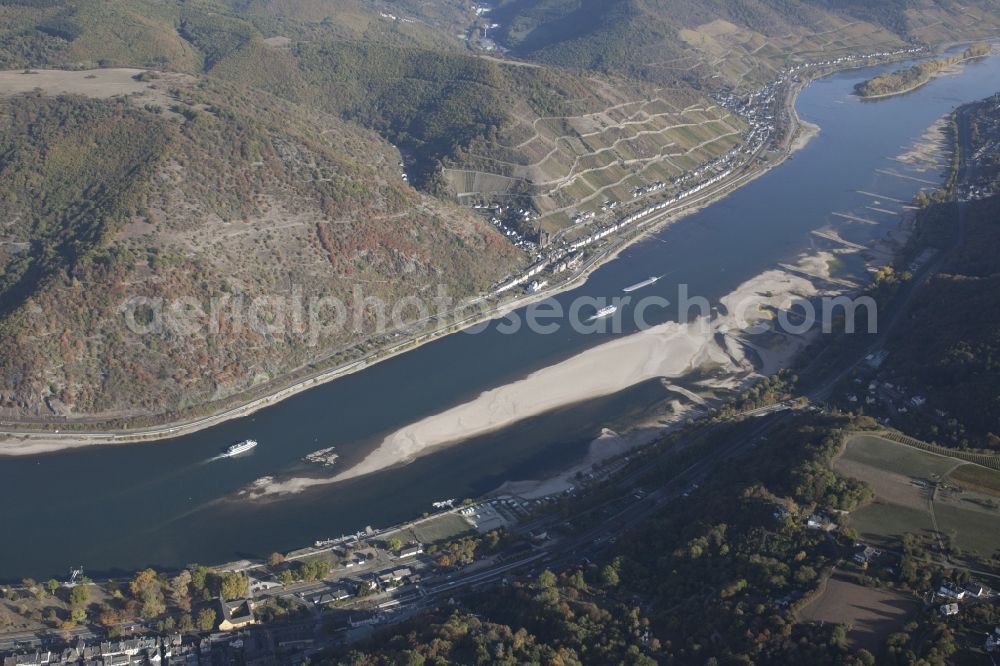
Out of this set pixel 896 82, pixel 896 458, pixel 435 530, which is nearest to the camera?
pixel 896 458

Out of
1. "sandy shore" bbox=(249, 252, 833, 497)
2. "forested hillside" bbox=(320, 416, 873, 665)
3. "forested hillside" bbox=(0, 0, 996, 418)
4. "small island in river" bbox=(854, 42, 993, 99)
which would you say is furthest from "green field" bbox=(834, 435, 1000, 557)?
"small island in river" bbox=(854, 42, 993, 99)

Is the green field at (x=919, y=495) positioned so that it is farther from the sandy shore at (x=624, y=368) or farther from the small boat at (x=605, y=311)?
A: the small boat at (x=605, y=311)

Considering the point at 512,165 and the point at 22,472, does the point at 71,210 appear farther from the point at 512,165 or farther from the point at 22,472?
the point at 512,165

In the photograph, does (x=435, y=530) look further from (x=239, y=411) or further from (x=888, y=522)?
(x=888, y=522)

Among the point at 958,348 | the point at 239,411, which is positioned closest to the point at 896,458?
the point at 958,348

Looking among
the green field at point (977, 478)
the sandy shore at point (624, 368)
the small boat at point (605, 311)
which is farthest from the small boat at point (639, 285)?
the green field at point (977, 478)

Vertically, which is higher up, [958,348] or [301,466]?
[958,348]

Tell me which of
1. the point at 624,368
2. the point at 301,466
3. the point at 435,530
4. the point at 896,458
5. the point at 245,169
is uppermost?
the point at 245,169

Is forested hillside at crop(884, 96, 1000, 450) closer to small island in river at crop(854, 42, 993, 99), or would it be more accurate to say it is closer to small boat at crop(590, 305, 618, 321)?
small boat at crop(590, 305, 618, 321)
